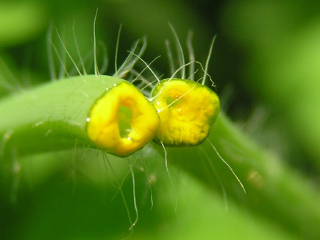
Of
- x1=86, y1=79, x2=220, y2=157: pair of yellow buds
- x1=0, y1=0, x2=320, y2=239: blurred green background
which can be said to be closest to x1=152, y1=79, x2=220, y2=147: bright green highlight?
x1=86, y1=79, x2=220, y2=157: pair of yellow buds

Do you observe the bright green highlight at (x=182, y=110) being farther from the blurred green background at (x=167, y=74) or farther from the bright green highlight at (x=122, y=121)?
the blurred green background at (x=167, y=74)

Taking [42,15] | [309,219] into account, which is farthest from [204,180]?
[42,15]

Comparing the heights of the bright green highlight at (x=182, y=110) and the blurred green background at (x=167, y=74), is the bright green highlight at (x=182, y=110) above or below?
above

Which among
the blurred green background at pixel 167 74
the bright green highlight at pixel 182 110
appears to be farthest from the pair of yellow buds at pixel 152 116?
the blurred green background at pixel 167 74

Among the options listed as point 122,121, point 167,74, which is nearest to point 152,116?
point 122,121

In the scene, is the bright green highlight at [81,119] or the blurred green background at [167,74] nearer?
the bright green highlight at [81,119]

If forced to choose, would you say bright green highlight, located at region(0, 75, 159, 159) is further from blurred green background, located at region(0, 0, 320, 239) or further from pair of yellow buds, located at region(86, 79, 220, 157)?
blurred green background, located at region(0, 0, 320, 239)
